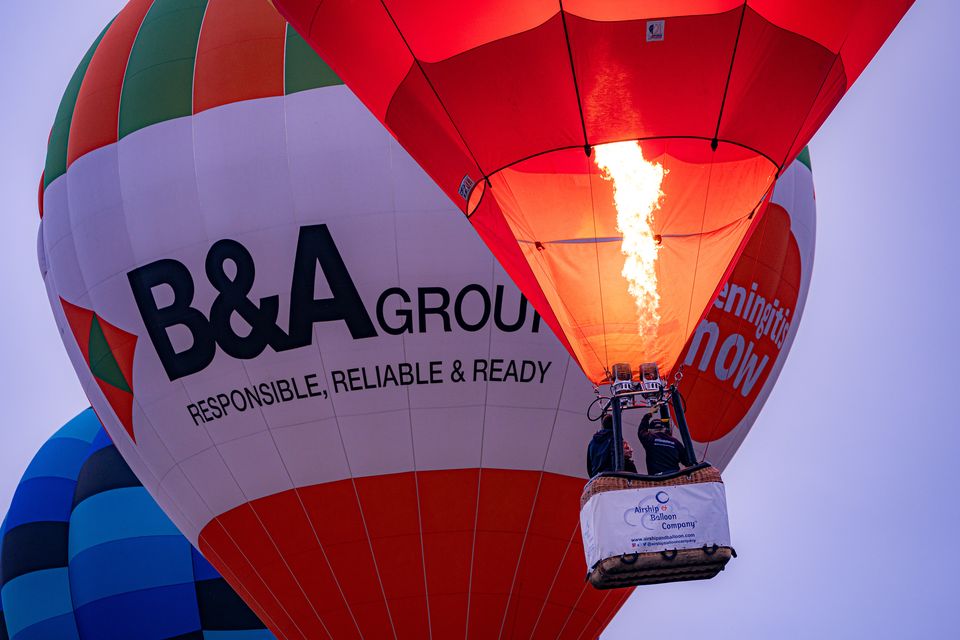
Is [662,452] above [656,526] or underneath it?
above

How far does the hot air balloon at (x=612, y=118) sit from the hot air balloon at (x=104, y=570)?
6.84m

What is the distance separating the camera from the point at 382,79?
644 cm

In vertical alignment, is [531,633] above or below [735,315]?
below

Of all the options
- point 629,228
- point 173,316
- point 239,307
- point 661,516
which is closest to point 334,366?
point 239,307

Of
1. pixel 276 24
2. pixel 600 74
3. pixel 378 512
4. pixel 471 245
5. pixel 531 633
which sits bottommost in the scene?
pixel 531 633

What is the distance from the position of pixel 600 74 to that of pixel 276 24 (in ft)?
11.4

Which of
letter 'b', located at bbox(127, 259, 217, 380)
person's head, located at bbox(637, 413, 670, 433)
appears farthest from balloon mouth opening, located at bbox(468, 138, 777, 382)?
letter 'b', located at bbox(127, 259, 217, 380)

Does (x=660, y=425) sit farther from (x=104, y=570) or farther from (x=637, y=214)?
(x=104, y=570)

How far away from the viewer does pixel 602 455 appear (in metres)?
5.99

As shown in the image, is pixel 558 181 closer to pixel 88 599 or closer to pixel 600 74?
pixel 600 74

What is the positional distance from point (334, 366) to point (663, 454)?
9.79 ft

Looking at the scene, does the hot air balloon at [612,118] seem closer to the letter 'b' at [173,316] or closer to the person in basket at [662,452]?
the person in basket at [662,452]

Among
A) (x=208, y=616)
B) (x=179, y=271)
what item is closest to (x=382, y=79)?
(x=179, y=271)

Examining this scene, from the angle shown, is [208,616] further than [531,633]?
Yes
